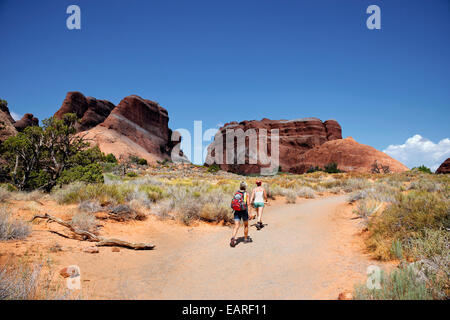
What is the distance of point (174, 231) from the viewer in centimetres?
838

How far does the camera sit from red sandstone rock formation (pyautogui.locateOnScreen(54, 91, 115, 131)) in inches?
3319

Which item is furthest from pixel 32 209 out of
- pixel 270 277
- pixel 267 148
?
pixel 267 148

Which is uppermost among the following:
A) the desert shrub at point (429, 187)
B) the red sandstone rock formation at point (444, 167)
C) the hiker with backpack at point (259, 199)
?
the red sandstone rock formation at point (444, 167)

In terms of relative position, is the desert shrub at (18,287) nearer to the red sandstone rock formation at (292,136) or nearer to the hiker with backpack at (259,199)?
the hiker with backpack at (259,199)

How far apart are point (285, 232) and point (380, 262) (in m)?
3.54

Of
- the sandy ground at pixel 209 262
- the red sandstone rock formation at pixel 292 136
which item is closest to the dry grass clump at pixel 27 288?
the sandy ground at pixel 209 262

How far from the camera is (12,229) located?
5.18m

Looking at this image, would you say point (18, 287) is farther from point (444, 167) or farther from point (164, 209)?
point (444, 167)

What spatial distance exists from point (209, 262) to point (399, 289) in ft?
12.2

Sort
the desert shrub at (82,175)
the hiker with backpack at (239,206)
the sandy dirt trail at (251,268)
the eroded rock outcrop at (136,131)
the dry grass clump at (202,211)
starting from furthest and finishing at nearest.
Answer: the eroded rock outcrop at (136,131) → the desert shrub at (82,175) → the dry grass clump at (202,211) → the hiker with backpack at (239,206) → the sandy dirt trail at (251,268)

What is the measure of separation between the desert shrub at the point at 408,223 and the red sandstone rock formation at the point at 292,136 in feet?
243

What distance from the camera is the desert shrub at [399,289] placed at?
280 centimetres

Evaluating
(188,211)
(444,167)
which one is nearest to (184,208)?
(188,211)

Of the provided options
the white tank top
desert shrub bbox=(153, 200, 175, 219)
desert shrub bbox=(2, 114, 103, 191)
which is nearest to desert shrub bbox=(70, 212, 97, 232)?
desert shrub bbox=(153, 200, 175, 219)
